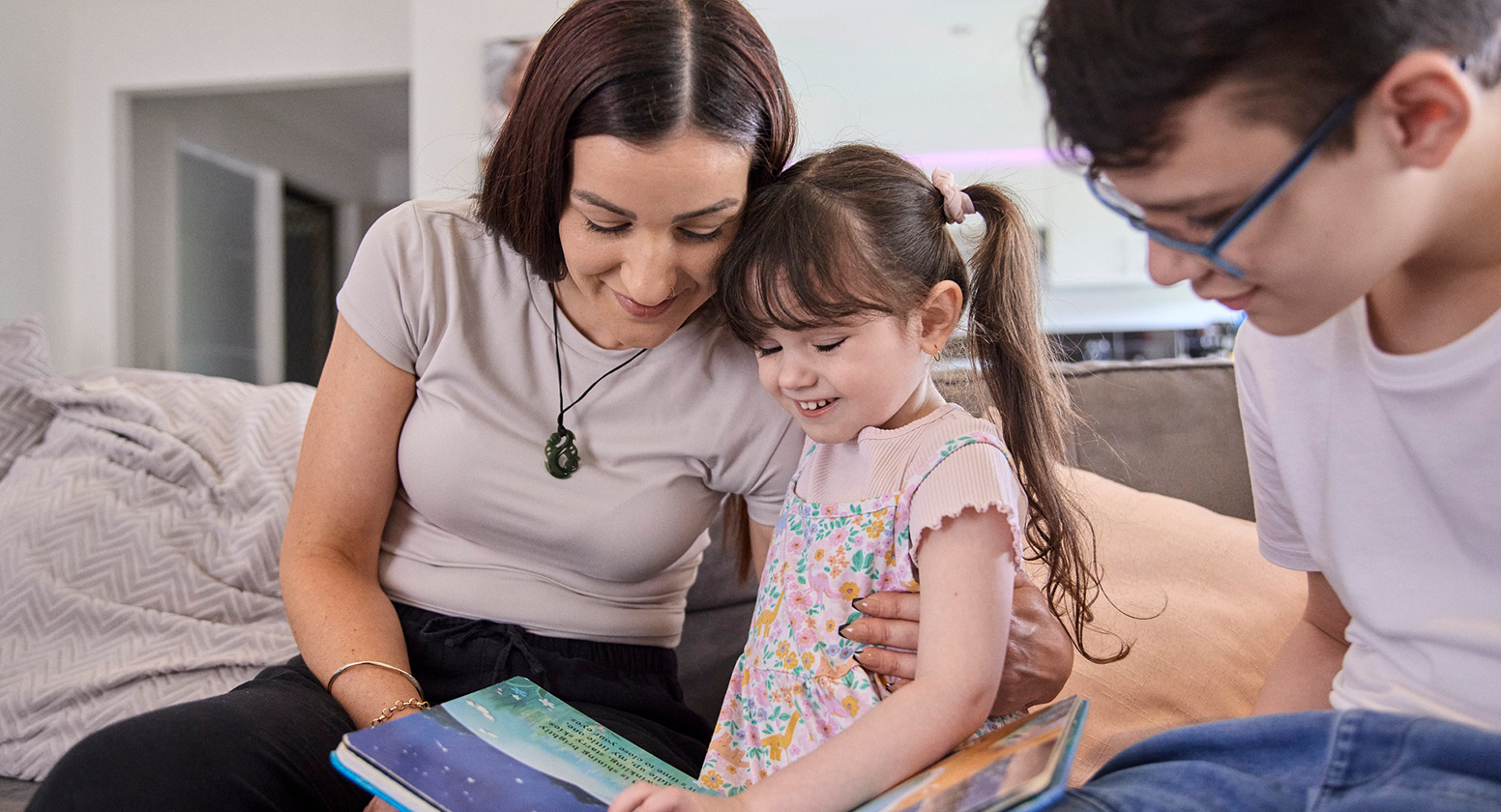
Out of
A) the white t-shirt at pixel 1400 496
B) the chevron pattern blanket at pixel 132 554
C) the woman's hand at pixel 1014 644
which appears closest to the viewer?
the white t-shirt at pixel 1400 496

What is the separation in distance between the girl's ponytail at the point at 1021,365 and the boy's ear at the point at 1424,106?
0.52 m

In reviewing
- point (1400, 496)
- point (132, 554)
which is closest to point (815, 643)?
point (1400, 496)

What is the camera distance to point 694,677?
1.68 m

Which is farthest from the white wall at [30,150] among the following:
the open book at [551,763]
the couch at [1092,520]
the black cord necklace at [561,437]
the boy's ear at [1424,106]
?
the boy's ear at [1424,106]

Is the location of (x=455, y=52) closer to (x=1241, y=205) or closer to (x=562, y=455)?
(x=562, y=455)

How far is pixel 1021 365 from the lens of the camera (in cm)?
112

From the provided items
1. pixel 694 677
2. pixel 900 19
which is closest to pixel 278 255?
pixel 900 19

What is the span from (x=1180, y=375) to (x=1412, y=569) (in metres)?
1.07

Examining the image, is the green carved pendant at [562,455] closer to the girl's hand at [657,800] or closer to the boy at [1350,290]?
the girl's hand at [657,800]

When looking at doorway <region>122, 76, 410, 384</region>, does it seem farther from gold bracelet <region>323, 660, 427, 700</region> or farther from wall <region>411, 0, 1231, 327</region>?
gold bracelet <region>323, 660, 427, 700</region>

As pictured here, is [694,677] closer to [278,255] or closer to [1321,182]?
[1321,182]

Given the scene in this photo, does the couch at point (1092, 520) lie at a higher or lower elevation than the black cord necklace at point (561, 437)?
lower

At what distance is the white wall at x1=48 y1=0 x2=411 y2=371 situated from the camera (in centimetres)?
517

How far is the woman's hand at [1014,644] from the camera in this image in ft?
3.13
